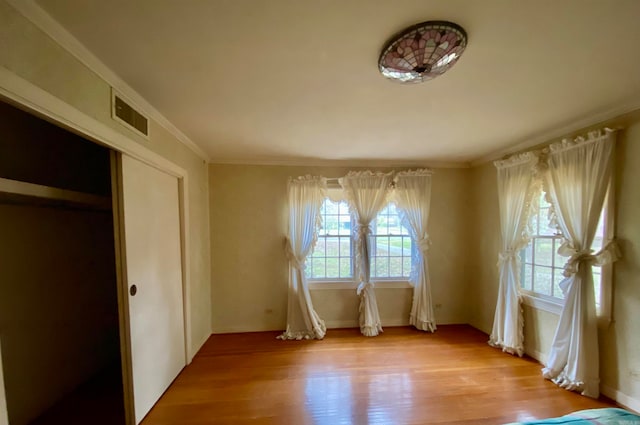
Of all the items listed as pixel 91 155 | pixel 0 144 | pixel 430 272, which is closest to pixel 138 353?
pixel 0 144

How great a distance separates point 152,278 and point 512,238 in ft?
12.3

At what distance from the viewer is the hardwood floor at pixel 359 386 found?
6.13 ft

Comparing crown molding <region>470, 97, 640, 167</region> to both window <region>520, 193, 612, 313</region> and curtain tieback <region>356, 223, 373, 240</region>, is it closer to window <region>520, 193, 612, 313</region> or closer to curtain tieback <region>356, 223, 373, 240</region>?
window <region>520, 193, 612, 313</region>

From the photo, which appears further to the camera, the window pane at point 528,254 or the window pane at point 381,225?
the window pane at point 381,225

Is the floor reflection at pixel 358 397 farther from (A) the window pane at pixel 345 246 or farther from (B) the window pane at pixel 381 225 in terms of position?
(B) the window pane at pixel 381 225

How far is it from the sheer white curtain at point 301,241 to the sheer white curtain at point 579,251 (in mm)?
2485

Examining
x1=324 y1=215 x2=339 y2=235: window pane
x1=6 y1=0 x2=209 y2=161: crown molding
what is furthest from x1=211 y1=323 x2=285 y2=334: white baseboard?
x1=6 y1=0 x2=209 y2=161: crown molding

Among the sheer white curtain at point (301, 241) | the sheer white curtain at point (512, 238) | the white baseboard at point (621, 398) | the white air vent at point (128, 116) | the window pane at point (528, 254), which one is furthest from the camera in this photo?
the sheer white curtain at point (301, 241)

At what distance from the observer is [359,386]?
2205mm

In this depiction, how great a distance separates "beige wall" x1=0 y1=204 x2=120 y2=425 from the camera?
5.49 ft

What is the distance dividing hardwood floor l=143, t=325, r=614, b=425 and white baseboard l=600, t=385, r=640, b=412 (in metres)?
0.09

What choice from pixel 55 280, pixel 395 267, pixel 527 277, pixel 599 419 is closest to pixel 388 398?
pixel 599 419

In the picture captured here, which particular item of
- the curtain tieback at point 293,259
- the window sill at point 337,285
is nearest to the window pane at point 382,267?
the window sill at point 337,285

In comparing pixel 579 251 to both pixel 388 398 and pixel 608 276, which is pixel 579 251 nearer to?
pixel 608 276
